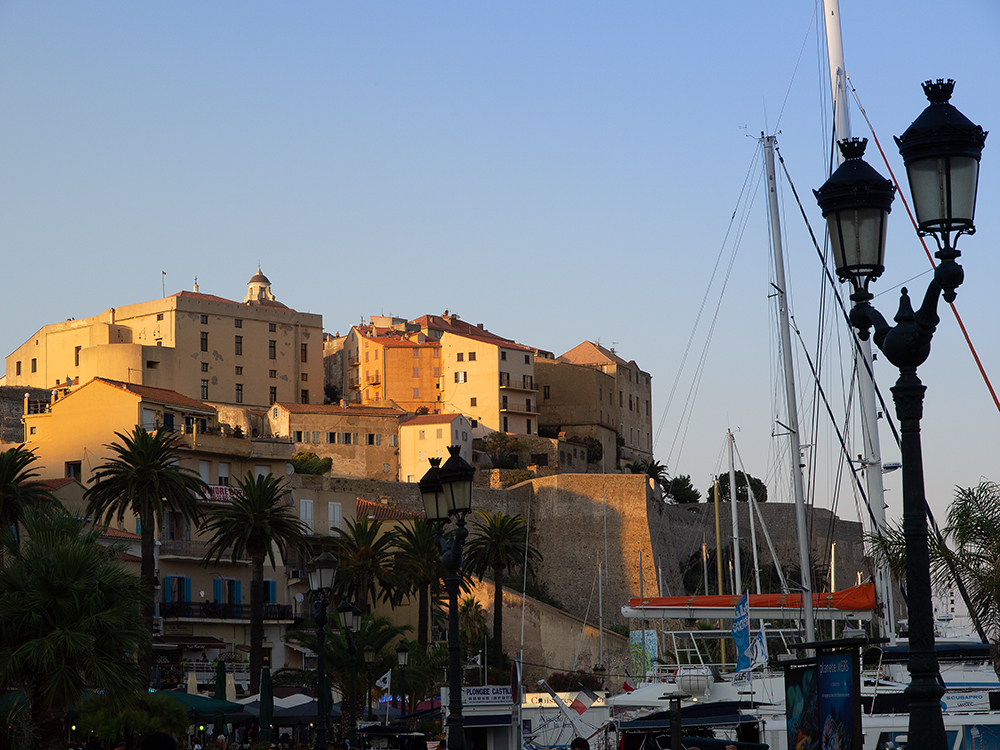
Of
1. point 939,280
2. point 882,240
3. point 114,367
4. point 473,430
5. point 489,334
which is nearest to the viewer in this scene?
point 939,280

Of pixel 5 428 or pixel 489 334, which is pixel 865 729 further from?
pixel 489 334

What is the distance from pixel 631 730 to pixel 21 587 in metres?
9.75

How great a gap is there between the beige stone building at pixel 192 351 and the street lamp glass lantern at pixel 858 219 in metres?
89.3

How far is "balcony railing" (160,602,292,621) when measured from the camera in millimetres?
58219

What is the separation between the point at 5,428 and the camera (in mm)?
85812

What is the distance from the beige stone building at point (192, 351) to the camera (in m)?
95.0

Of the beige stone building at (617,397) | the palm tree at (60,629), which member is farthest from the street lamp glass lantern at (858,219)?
the beige stone building at (617,397)

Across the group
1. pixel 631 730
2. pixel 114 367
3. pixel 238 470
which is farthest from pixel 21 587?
pixel 114 367

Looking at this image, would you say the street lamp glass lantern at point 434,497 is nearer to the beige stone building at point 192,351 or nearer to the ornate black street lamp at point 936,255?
the ornate black street lamp at point 936,255

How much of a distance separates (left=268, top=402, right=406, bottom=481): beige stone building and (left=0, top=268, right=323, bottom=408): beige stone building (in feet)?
23.3

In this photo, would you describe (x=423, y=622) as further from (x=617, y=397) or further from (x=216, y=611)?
(x=617, y=397)

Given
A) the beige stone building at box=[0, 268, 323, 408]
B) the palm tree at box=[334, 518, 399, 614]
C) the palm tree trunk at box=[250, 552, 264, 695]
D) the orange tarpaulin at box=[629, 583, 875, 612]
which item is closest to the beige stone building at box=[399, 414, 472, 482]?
the beige stone building at box=[0, 268, 323, 408]

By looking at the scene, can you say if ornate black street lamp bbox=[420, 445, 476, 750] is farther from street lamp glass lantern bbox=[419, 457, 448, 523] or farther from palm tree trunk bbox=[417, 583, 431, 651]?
palm tree trunk bbox=[417, 583, 431, 651]

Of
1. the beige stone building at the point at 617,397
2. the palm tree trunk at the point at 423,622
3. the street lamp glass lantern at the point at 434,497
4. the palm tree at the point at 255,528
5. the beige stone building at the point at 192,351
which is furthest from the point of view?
the beige stone building at the point at 617,397
